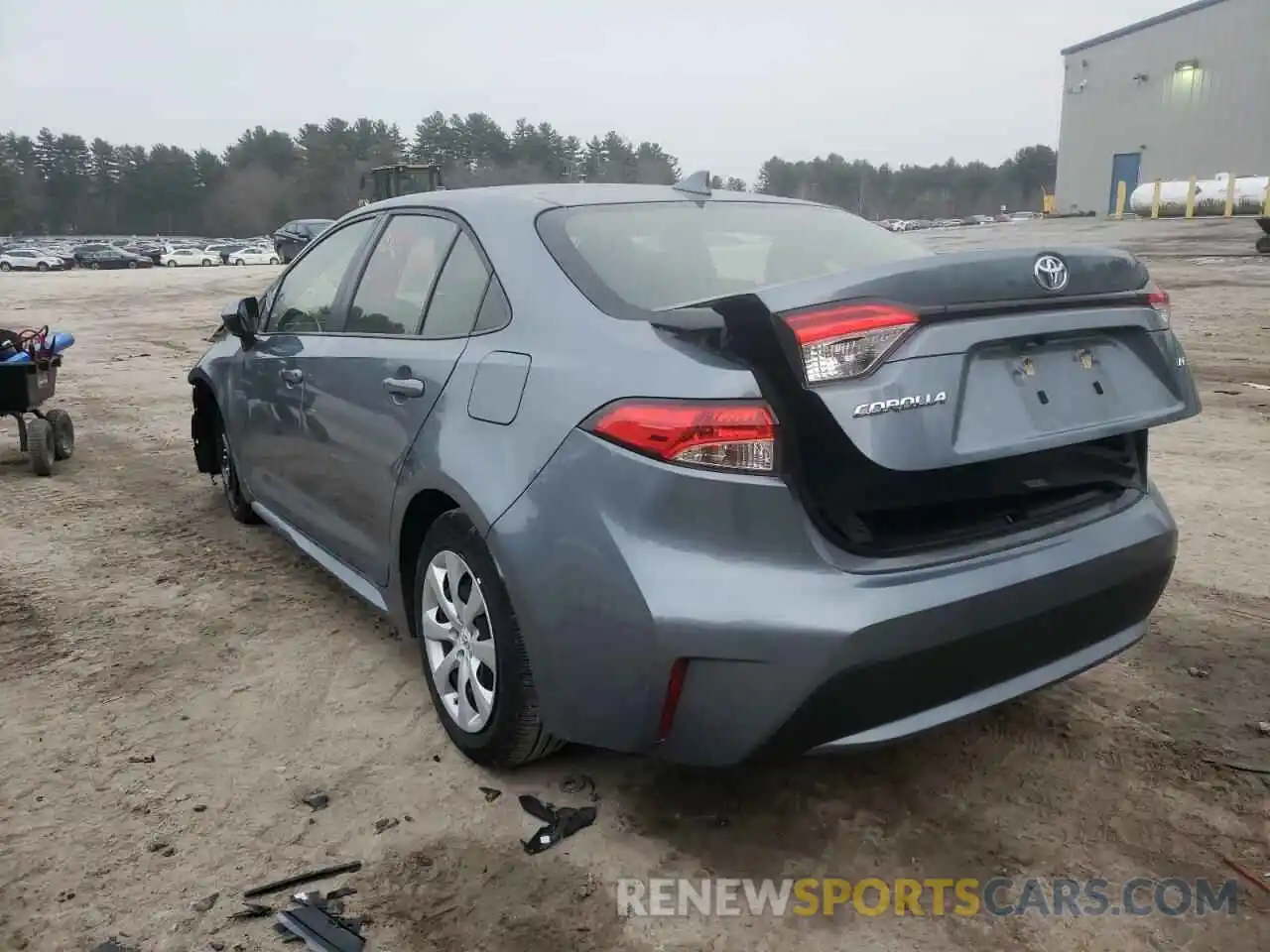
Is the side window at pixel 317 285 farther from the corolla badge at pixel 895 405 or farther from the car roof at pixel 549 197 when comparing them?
the corolla badge at pixel 895 405

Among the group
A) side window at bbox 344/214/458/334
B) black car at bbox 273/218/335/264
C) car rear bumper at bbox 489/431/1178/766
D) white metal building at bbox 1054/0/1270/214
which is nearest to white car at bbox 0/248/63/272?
black car at bbox 273/218/335/264

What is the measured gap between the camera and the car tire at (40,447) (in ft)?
20.5

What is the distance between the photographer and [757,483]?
2121 millimetres

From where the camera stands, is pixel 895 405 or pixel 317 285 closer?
pixel 895 405

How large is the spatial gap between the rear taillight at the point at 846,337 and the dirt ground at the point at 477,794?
120cm

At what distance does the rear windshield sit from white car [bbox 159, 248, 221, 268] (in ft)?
179

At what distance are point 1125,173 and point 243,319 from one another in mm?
55663

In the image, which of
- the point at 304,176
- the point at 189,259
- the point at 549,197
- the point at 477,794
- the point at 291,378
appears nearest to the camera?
the point at 477,794

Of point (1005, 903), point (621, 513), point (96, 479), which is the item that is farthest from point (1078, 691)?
point (96, 479)

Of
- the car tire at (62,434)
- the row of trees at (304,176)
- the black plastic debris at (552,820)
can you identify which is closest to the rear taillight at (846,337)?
the black plastic debris at (552,820)

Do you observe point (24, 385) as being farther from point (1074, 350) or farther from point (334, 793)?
point (1074, 350)

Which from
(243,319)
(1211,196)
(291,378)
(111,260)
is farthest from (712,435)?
(111,260)

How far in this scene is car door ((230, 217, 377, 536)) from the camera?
3.73 metres

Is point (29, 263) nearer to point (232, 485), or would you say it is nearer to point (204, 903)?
point (232, 485)
